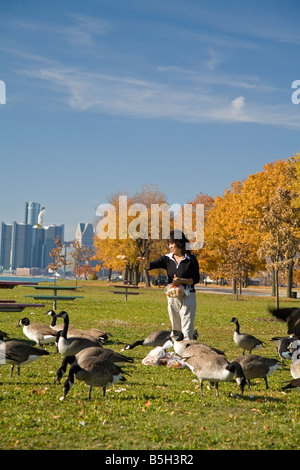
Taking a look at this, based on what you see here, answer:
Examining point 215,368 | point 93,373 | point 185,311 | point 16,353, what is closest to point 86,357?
point 93,373

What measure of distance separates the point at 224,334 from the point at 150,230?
1819 inches

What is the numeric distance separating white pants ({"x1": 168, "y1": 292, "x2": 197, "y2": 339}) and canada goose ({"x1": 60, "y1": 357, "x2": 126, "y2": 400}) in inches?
110

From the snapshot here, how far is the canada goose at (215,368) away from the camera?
27.9 feet

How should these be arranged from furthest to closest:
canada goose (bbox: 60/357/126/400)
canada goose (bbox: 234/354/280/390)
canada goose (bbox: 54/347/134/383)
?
1. canada goose (bbox: 234/354/280/390)
2. canada goose (bbox: 54/347/134/383)
3. canada goose (bbox: 60/357/126/400)

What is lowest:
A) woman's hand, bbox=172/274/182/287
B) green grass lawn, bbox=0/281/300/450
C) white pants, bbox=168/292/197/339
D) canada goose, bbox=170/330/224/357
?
green grass lawn, bbox=0/281/300/450

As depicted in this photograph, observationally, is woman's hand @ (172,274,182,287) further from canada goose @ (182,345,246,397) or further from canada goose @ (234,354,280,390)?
canada goose @ (234,354,280,390)

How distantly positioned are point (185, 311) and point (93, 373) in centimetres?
325

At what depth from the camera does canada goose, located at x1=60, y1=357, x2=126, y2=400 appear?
8.40m

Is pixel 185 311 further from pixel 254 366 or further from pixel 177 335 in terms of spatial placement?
pixel 254 366

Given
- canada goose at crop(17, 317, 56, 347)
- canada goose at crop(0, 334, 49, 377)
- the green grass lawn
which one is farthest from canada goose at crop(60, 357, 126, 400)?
canada goose at crop(17, 317, 56, 347)

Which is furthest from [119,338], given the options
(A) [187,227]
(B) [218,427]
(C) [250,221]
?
(A) [187,227]

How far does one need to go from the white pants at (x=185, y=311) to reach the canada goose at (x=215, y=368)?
1813mm

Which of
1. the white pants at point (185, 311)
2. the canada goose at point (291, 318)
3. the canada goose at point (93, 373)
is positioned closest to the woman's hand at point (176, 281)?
the white pants at point (185, 311)

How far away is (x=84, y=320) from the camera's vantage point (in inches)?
899
